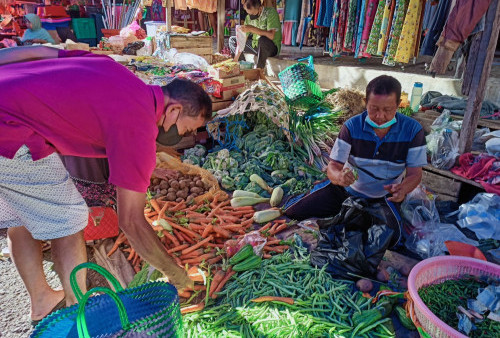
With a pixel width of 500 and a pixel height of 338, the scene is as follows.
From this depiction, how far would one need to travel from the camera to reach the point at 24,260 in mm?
2146

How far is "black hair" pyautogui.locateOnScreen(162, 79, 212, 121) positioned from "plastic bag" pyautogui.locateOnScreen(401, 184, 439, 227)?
2.30 meters

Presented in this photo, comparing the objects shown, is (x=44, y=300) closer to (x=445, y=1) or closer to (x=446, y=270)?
(x=446, y=270)

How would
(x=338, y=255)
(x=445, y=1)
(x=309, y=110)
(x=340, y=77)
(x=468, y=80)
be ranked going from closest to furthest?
(x=338, y=255)
(x=468, y=80)
(x=309, y=110)
(x=445, y=1)
(x=340, y=77)

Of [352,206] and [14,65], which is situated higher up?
[14,65]

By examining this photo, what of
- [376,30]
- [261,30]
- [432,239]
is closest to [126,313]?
[432,239]

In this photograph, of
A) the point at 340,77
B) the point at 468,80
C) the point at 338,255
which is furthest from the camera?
the point at 340,77

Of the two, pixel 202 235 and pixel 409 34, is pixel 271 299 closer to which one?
pixel 202 235

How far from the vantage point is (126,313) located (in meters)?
1.38

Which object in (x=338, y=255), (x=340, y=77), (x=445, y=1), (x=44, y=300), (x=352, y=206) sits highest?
(x=445, y=1)

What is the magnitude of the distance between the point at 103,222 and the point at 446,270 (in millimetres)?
2466

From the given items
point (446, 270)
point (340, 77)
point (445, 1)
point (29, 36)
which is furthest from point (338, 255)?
point (29, 36)

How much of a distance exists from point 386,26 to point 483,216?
13.3 ft

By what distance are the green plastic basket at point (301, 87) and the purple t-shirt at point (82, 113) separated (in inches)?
146

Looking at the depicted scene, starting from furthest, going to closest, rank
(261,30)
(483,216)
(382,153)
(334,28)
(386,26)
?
(334,28)
(261,30)
(386,26)
(483,216)
(382,153)
